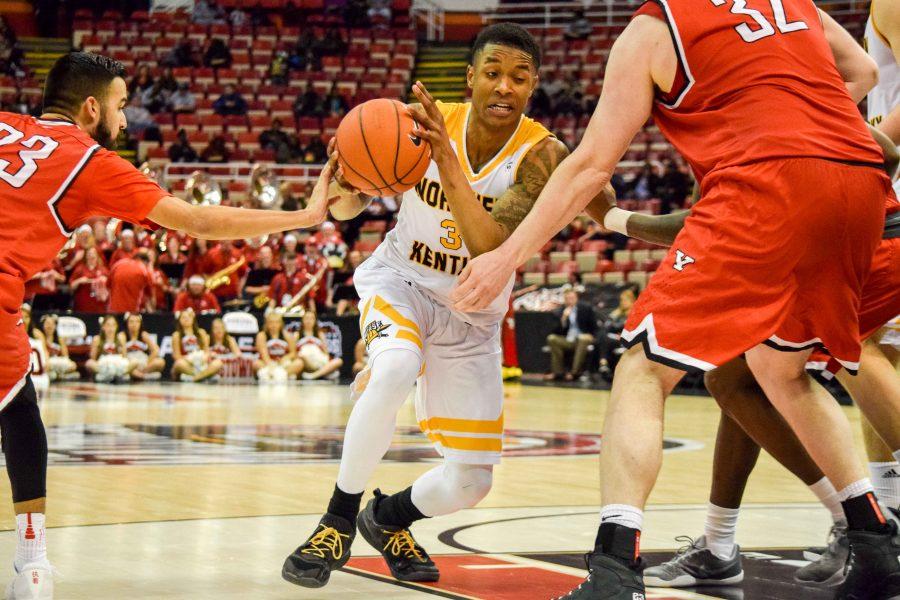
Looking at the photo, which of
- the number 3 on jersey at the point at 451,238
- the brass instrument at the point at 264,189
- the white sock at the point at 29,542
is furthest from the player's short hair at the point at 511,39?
the brass instrument at the point at 264,189

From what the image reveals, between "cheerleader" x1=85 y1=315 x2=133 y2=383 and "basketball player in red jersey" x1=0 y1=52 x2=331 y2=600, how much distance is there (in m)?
13.1

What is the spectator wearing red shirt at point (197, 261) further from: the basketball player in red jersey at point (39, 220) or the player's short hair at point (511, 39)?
the basketball player in red jersey at point (39, 220)

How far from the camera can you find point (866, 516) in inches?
139

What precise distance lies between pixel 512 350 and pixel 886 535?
14787mm

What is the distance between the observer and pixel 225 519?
17.3 feet

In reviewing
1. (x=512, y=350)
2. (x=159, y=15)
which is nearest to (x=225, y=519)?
(x=512, y=350)

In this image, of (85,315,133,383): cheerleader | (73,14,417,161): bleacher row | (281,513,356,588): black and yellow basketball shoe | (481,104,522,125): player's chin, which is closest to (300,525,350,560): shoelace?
(281,513,356,588): black and yellow basketball shoe

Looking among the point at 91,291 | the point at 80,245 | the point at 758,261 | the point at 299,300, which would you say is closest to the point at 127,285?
the point at 91,291

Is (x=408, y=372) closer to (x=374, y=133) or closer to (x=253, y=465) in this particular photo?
(x=374, y=133)

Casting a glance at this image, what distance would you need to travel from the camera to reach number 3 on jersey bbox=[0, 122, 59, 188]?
143 inches

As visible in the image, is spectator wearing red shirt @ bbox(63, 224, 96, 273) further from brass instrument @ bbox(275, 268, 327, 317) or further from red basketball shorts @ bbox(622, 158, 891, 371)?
red basketball shorts @ bbox(622, 158, 891, 371)

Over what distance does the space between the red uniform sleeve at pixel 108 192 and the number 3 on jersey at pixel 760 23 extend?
177 cm

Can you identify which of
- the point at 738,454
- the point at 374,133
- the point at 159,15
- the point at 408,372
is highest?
the point at 159,15

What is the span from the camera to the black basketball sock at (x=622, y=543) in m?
2.92
